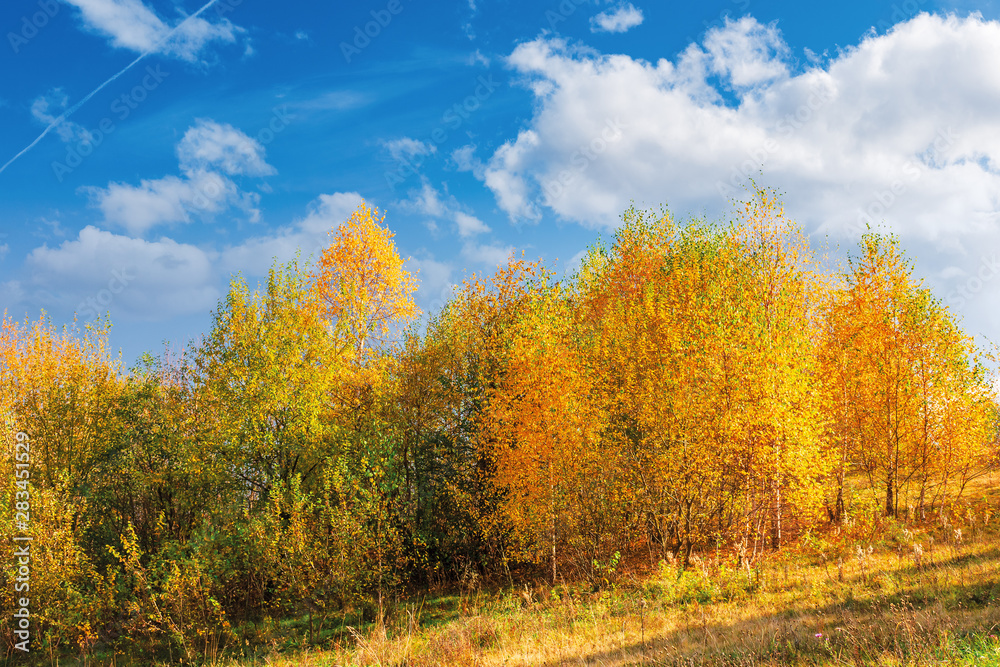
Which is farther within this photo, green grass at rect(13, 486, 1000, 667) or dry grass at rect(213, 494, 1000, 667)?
green grass at rect(13, 486, 1000, 667)

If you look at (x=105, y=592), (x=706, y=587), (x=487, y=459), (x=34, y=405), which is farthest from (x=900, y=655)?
(x=34, y=405)

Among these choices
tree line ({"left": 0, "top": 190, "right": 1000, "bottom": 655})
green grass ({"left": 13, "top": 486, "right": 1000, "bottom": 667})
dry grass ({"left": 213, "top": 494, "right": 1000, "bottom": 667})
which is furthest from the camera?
tree line ({"left": 0, "top": 190, "right": 1000, "bottom": 655})

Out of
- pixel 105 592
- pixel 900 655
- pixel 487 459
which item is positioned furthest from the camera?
pixel 487 459

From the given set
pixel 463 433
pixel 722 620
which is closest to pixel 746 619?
pixel 722 620

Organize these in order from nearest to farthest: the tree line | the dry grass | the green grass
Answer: the dry grass
the green grass
the tree line

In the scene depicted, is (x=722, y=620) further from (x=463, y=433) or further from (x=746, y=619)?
(x=463, y=433)

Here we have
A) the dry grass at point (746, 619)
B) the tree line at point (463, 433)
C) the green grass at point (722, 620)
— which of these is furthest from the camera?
the tree line at point (463, 433)

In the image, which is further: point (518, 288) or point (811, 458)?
point (518, 288)

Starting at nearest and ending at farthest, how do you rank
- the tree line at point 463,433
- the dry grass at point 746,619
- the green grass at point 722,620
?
1. the dry grass at point 746,619
2. the green grass at point 722,620
3. the tree line at point 463,433

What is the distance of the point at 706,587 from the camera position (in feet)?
53.7

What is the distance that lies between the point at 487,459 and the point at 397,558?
5681mm

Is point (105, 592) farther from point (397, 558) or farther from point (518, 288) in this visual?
point (518, 288)

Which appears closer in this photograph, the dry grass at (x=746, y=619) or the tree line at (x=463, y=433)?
the dry grass at (x=746, y=619)

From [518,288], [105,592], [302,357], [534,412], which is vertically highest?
[518,288]
